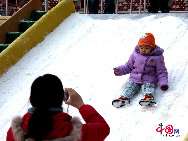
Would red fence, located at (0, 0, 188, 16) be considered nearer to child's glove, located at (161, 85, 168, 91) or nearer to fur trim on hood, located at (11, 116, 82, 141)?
child's glove, located at (161, 85, 168, 91)

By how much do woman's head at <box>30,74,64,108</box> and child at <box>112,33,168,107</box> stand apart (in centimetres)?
211

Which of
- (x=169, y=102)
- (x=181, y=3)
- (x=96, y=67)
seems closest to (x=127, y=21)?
(x=96, y=67)

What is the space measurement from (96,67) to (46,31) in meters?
1.30

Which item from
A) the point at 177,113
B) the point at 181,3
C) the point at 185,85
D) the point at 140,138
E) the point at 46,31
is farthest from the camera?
the point at 181,3

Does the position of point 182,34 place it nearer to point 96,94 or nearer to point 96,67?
point 96,67

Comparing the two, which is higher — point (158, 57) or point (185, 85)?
point (158, 57)

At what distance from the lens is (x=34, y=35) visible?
5.12 m

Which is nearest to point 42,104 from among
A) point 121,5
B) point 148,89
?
point 148,89

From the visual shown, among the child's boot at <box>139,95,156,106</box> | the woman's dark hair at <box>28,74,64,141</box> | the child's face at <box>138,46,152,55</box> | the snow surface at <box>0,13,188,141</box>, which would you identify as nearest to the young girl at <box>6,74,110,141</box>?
the woman's dark hair at <box>28,74,64,141</box>

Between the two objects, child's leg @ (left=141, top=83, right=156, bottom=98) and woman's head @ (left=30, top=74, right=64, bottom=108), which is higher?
woman's head @ (left=30, top=74, right=64, bottom=108)

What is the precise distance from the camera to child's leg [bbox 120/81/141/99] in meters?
3.63

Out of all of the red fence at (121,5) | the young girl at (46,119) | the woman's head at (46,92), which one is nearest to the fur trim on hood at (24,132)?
the young girl at (46,119)

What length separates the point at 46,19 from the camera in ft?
17.8

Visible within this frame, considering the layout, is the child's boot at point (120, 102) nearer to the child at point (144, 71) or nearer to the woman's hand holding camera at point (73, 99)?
the child at point (144, 71)
